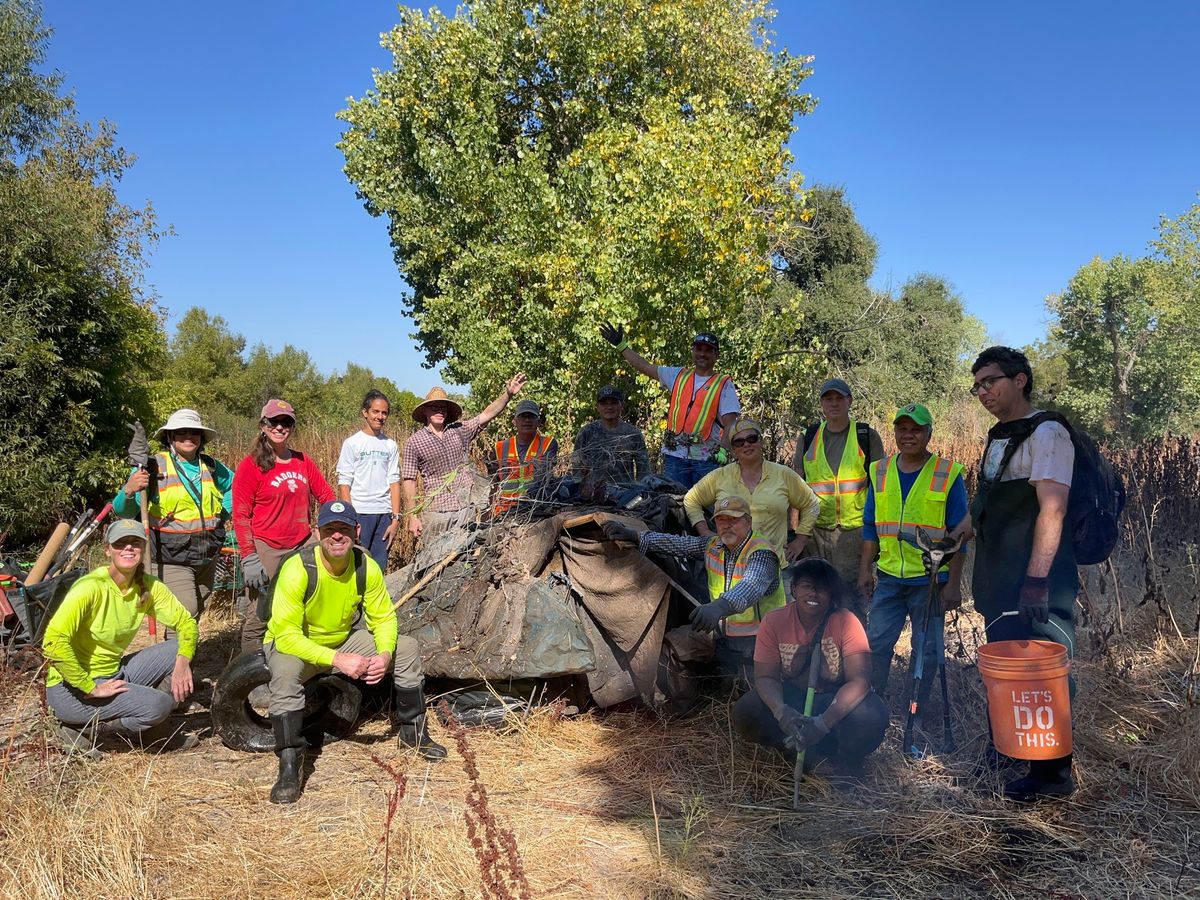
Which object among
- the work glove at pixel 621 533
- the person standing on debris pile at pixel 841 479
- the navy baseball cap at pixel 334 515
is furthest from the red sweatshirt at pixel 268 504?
the person standing on debris pile at pixel 841 479

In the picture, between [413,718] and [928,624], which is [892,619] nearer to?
[928,624]

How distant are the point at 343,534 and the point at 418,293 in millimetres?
13810

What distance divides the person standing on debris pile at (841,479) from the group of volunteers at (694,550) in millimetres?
13

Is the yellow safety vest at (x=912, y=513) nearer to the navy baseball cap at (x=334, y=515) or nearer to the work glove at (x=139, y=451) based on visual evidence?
the navy baseball cap at (x=334, y=515)

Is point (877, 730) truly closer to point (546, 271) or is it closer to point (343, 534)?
point (343, 534)

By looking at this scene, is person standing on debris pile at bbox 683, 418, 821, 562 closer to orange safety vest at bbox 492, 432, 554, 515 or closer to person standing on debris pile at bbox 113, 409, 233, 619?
orange safety vest at bbox 492, 432, 554, 515

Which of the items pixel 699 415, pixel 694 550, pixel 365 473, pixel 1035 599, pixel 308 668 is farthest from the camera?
pixel 365 473

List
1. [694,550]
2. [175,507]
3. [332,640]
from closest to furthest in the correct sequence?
[332,640] → [694,550] → [175,507]

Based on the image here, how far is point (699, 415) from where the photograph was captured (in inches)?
220

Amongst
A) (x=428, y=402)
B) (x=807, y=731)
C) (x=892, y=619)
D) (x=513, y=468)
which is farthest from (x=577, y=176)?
(x=807, y=731)

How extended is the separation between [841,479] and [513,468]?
6.94 ft

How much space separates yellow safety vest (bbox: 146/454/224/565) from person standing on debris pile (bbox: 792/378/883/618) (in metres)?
3.87

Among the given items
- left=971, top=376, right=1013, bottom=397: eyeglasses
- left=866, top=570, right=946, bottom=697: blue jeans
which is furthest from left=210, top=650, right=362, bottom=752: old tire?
left=971, top=376, right=1013, bottom=397: eyeglasses

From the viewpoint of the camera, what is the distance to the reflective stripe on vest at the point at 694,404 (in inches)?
218
